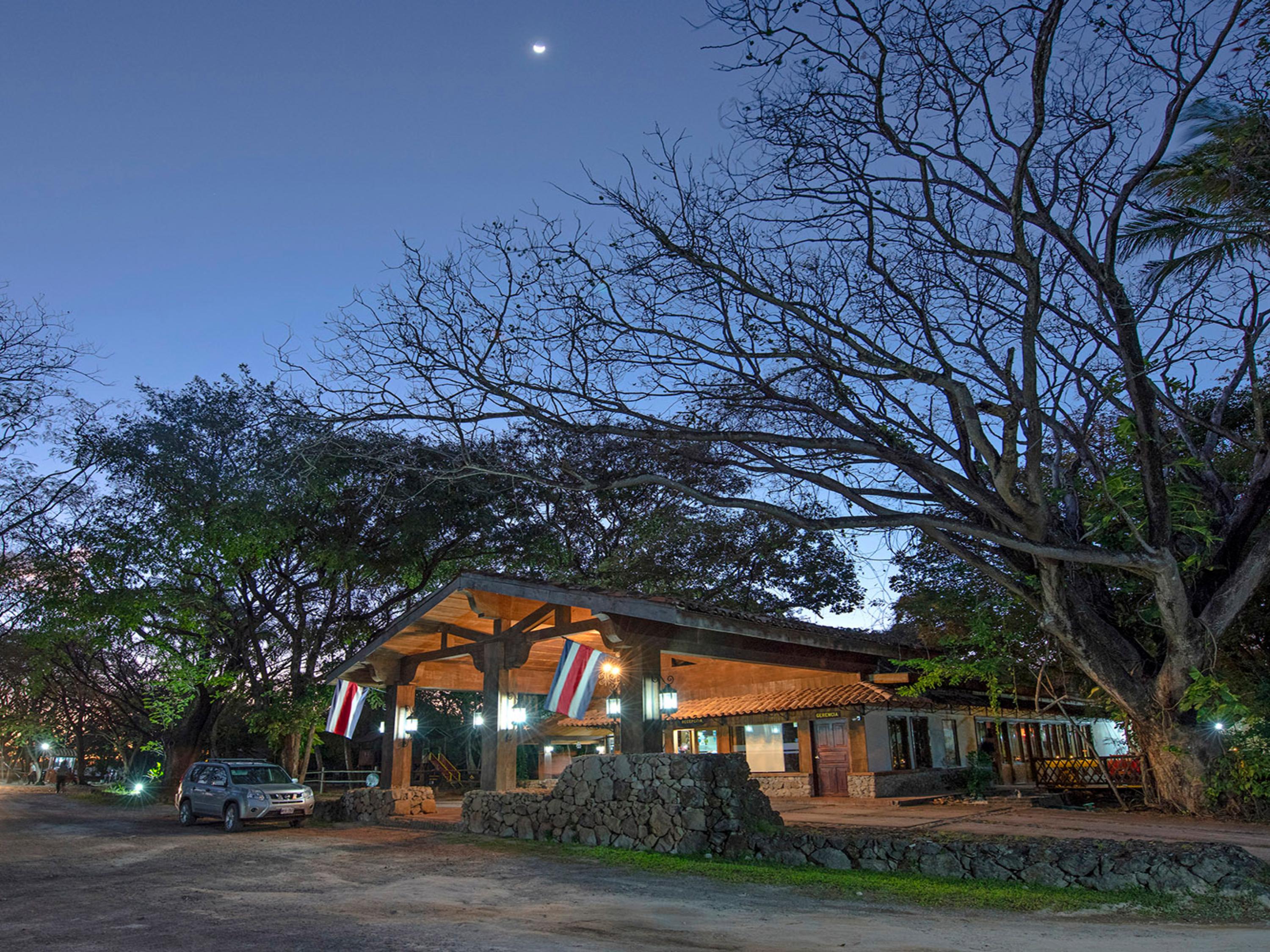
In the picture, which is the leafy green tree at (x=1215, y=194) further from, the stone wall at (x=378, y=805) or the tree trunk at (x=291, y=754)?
the tree trunk at (x=291, y=754)

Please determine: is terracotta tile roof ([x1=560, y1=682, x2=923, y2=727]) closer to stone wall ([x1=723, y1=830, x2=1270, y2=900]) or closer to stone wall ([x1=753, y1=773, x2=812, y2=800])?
stone wall ([x1=753, y1=773, x2=812, y2=800])

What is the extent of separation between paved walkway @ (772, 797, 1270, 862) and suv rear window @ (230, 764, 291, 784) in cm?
1130

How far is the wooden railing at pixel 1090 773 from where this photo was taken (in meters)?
19.8

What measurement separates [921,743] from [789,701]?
402 centimetres

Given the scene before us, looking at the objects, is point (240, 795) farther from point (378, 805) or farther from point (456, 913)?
point (456, 913)

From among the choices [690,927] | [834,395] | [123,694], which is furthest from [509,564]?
[690,927]

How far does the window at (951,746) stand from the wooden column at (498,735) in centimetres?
1233

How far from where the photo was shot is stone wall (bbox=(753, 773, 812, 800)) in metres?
20.5

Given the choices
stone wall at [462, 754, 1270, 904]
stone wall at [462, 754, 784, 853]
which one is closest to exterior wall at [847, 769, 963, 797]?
stone wall at [462, 754, 784, 853]

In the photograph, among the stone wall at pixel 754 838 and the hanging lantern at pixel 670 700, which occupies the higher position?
the hanging lantern at pixel 670 700

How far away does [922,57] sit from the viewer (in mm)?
11125

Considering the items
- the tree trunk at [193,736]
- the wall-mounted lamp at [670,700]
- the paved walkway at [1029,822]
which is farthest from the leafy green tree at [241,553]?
the paved walkway at [1029,822]

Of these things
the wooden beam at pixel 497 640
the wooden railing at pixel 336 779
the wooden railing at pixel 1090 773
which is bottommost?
the wooden railing at pixel 336 779

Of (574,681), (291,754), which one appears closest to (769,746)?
(574,681)
